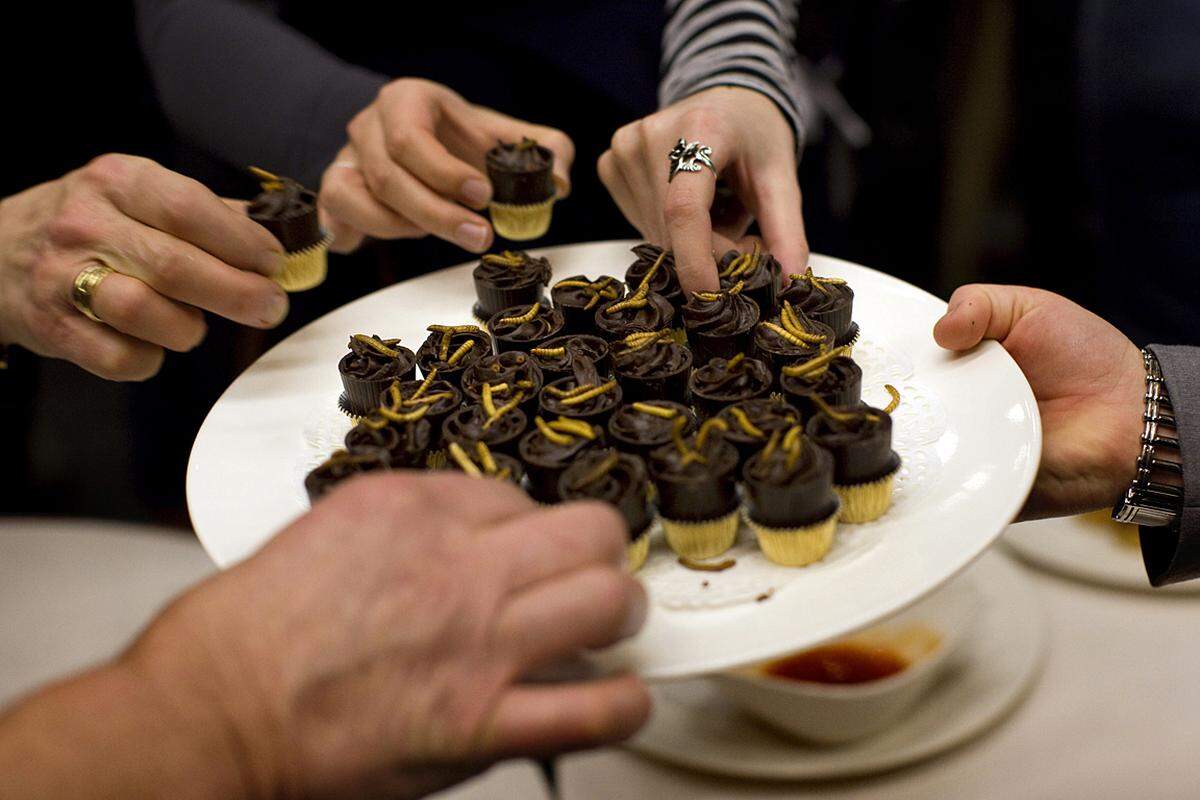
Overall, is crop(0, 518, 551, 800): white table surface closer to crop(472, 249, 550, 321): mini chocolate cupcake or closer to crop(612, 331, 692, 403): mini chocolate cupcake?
crop(472, 249, 550, 321): mini chocolate cupcake

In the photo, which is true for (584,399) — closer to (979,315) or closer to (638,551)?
(638,551)

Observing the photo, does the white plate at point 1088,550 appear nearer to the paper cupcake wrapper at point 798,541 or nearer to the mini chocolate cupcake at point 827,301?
the mini chocolate cupcake at point 827,301

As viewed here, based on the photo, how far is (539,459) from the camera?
176cm

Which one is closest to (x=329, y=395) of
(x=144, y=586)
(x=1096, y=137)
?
(x=144, y=586)

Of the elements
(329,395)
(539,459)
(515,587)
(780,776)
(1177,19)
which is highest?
(1177,19)

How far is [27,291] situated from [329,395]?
0.62 meters

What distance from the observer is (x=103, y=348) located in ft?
6.73

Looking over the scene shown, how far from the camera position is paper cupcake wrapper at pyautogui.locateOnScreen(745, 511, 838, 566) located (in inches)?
64.2

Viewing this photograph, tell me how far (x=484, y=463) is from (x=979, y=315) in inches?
38.2

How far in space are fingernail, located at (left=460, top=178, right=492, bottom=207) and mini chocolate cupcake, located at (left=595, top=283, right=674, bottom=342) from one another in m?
Result: 0.43

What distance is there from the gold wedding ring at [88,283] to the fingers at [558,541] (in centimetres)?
111

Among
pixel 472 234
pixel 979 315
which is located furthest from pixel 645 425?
pixel 472 234

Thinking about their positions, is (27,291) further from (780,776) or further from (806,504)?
(780,776)

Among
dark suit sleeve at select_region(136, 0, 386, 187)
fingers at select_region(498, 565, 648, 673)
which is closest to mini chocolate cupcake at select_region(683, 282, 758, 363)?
fingers at select_region(498, 565, 648, 673)
